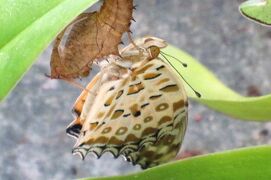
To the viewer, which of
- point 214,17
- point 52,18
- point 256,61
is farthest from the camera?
point 214,17

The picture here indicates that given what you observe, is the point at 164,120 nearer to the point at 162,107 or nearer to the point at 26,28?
the point at 162,107

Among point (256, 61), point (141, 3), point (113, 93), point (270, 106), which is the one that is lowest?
point (270, 106)

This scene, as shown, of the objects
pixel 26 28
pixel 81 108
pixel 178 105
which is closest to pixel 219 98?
pixel 178 105

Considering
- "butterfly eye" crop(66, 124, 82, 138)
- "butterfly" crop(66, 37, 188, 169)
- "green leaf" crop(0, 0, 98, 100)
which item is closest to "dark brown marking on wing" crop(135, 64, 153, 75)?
"butterfly" crop(66, 37, 188, 169)

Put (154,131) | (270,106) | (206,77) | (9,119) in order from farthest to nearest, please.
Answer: (9,119)
(206,77)
(154,131)
(270,106)

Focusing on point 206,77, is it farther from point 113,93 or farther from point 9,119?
point 9,119

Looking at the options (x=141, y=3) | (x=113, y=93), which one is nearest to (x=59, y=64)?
(x=113, y=93)
